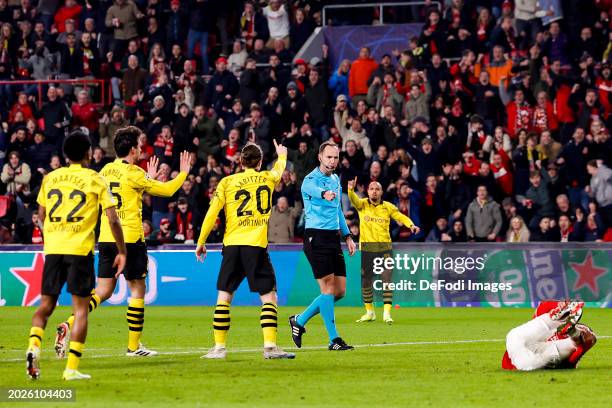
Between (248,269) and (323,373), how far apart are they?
5.59 feet

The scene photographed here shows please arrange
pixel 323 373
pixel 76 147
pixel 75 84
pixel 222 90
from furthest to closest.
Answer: pixel 75 84, pixel 222 90, pixel 323 373, pixel 76 147

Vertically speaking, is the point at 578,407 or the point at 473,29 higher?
the point at 473,29

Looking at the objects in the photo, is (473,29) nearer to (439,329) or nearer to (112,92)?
(112,92)

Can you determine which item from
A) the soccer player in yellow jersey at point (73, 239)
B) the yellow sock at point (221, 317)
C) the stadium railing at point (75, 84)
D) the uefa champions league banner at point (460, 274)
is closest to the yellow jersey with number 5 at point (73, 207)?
the soccer player in yellow jersey at point (73, 239)

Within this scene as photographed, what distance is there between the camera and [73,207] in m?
11.8

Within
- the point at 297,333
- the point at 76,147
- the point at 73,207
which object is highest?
the point at 76,147

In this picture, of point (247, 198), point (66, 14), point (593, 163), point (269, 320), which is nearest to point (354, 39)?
point (66, 14)

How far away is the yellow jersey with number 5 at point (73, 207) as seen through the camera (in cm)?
1183

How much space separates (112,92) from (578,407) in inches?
980

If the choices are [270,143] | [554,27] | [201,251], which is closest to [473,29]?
[554,27]

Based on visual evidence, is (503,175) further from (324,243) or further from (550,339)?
(550,339)

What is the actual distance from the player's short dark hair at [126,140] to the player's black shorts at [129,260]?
3.44 feet

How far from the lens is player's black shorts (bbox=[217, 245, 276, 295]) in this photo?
13969mm

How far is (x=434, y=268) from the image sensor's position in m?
25.1
